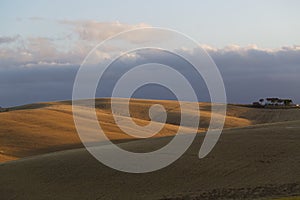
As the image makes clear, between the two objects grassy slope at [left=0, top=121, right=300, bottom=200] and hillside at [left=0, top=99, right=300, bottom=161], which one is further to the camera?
hillside at [left=0, top=99, right=300, bottom=161]

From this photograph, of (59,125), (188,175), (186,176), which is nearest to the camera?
(186,176)

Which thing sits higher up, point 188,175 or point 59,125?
point 59,125

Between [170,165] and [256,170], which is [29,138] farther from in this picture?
[256,170]

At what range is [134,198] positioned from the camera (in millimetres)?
27359

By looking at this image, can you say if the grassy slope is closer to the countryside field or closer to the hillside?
the countryside field

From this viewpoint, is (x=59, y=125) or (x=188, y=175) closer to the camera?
(x=188, y=175)

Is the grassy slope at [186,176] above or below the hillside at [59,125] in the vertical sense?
below

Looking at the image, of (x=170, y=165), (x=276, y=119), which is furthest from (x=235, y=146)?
(x=276, y=119)

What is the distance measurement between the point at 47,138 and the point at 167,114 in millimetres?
33592

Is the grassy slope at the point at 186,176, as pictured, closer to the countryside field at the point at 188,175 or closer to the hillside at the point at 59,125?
the countryside field at the point at 188,175

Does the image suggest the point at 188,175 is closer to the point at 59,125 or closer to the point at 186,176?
the point at 186,176

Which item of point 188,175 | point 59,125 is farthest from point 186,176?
point 59,125

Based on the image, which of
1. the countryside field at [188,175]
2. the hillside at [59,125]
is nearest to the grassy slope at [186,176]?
the countryside field at [188,175]

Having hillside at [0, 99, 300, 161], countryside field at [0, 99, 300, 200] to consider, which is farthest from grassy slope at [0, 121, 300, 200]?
hillside at [0, 99, 300, 161]
